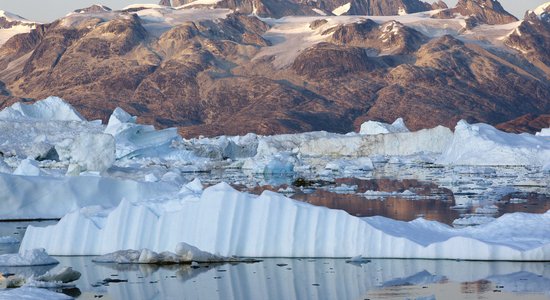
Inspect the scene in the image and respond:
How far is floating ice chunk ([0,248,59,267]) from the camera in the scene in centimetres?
1290

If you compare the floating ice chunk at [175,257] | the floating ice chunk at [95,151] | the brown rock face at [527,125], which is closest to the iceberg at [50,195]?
the floating ice chunk at [175,257]

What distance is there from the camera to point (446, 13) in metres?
196

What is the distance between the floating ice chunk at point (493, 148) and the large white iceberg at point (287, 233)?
28.2 m

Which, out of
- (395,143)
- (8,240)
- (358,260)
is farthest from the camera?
(395,143)

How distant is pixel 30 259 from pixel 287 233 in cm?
330

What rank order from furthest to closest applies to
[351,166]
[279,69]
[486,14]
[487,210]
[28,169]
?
[486,14], [279,69], [351,166], [28,169], [487,210]

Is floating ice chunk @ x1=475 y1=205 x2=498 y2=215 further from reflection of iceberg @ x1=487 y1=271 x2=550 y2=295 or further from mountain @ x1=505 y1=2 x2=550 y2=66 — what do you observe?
mountain @ x1=505 y1=2 x2=550 y2=66

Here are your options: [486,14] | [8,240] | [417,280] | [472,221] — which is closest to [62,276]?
[417,280]

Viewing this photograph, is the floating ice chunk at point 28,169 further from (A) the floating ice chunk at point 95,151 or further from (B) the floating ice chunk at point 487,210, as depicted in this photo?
(B) the floating ice chunk at point 487,210

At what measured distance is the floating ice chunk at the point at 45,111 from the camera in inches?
2238

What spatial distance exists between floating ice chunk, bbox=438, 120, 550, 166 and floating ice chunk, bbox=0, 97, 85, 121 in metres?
22.0

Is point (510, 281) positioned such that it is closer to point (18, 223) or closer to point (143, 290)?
point (143, 290)

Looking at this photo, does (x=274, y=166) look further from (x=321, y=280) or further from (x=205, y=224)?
(x=321, y=280)

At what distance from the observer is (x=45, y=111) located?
5878cm
